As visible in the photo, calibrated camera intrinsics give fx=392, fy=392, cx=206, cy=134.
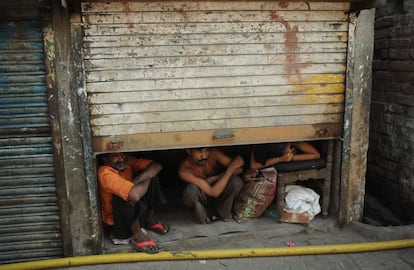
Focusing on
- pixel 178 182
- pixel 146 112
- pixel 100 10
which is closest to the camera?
pixel 100 10

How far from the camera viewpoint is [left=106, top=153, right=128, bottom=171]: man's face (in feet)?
13.6

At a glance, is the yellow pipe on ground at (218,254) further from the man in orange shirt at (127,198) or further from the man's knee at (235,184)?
the man's knee at (235,184)

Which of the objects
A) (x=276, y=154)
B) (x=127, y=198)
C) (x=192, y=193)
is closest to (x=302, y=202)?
(x=276, y=154)

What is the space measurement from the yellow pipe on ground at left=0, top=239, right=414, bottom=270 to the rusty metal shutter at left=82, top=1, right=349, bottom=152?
111 centimetres

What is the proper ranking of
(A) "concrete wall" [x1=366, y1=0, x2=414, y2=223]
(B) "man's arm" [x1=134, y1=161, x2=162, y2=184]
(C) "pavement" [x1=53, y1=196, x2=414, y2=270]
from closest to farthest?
1. (C) "pavement" [x1=53, y1=196, x2=414, y2=270]
2. (B) "man's arm" [x1=134, y1=161, x2=162, y2=184]
3. (A) "concrete wall" [x1=366, y1=0, x2=414, y2=223]

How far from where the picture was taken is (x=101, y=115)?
3881 mm

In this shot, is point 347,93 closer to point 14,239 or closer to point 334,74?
point 334,74

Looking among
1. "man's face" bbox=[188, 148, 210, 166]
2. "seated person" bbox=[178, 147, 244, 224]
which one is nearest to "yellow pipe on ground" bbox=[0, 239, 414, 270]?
"seated person" bbox=[178, 147, 244, 224]

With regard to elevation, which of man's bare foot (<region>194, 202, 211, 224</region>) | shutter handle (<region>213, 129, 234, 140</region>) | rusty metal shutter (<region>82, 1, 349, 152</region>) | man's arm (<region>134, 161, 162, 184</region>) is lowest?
man's bare foot (<region>194, 202, 211, 224</region>)

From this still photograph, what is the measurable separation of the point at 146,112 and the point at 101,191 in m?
1.01

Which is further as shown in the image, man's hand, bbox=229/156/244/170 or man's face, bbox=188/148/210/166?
man's hand, bbox=229/156/244/170

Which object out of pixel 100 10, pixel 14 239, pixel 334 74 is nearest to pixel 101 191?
pixel 14 239

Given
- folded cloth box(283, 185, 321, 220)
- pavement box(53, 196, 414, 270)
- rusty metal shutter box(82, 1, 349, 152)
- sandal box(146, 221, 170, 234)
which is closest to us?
rusty metal shutter box(82, 1, 349, 152)

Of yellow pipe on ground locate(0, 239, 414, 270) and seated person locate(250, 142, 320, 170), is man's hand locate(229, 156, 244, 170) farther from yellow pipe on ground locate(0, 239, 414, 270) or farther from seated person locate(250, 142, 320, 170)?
yellow pipe on ground locate(0, 239, 414, 270)
